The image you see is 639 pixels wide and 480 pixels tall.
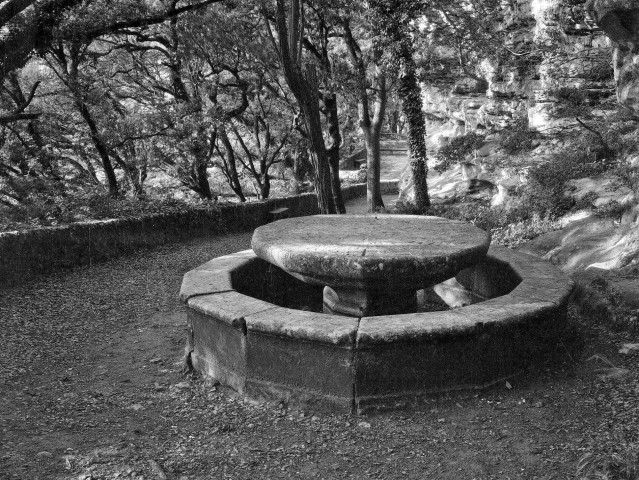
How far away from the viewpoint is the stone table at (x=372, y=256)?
4.24 m

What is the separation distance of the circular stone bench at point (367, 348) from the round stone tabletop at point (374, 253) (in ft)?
1.25

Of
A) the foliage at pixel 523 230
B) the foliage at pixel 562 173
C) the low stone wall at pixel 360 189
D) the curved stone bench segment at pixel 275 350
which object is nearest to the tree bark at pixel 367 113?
the foliage at pixel 562 173

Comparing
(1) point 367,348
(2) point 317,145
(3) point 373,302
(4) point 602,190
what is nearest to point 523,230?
(4) point 602,190

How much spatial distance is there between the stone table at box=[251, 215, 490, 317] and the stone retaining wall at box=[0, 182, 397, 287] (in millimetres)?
3070

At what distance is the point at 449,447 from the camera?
339 cm

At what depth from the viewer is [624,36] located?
22.1ft

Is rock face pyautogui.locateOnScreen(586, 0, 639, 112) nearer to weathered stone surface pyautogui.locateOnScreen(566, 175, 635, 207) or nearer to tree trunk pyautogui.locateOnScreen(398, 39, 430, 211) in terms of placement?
weathered stone surface pyautogui.locateOnScreen(566, 175, 635, 207)

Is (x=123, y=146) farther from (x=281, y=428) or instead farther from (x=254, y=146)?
(x=281, y=428)

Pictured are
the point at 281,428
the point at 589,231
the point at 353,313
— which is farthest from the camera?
the point at 589,231

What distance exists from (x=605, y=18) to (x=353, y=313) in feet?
14.5

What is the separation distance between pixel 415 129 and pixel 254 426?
28.8ft

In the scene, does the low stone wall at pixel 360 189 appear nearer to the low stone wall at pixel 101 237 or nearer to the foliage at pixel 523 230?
the low stone wall at pixel 101 237

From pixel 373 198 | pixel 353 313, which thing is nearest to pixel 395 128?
pixel 373 198

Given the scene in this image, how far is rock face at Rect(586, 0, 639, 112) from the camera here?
250 inches
